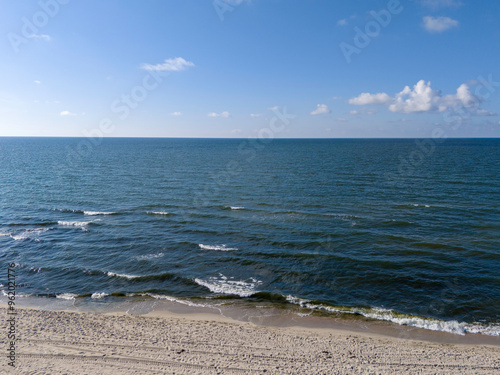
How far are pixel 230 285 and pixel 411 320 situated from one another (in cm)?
1221

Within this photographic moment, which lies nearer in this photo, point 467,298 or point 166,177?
point 467,298

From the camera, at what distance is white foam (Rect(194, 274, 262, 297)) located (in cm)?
2152

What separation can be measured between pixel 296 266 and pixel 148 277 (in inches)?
478

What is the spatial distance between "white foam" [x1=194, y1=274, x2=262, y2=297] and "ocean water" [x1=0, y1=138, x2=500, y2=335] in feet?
0.38

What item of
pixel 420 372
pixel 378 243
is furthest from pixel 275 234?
pixel 420 372

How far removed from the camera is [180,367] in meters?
13.5

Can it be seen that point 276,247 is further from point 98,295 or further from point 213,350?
Answer: point 98,295

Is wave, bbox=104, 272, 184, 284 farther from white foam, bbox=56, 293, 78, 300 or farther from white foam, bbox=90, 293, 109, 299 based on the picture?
white foam, bbox=56, 293, 78, 300

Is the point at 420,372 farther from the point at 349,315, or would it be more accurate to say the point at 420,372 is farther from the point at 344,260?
the point at 344,260

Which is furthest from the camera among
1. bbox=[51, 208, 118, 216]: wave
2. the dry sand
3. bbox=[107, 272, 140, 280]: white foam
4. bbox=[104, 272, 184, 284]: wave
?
bbox=[51, 208, 118, 216]: wave

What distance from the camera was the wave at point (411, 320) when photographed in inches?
675

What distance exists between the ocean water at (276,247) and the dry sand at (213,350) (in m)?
2.86

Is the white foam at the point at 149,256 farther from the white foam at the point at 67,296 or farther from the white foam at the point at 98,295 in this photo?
the white foam at the point at 67,296

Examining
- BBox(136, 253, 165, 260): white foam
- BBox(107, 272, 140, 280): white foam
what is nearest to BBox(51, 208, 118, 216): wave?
BBox(136, 253, 165, 260): white foam
